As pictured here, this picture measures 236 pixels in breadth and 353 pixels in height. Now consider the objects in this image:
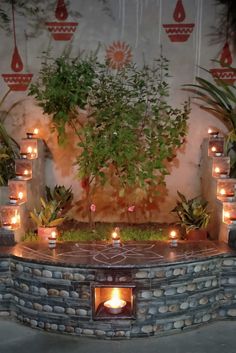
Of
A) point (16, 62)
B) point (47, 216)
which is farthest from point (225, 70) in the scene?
point (47, 216)

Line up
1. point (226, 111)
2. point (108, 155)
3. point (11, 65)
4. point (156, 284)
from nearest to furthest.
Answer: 1. point (156, 284)
2. point (108, 155)
3. point (226, 111)
4. point (11, 65)

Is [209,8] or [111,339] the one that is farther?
[209,8]

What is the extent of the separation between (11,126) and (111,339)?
3028 mm

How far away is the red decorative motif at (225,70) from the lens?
5426 millimetres

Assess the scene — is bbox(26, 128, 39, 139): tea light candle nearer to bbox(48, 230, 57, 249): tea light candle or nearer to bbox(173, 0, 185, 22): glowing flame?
bbox(48, 230, 57, 249): tea light candle

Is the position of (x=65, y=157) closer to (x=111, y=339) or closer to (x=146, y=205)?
(x=146, y=205)

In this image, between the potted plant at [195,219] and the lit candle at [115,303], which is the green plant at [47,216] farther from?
the potted plant at [195,219]

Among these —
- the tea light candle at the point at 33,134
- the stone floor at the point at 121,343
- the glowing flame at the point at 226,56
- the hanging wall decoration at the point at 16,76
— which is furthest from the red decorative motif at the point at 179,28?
the stone floor at the point at 121,343

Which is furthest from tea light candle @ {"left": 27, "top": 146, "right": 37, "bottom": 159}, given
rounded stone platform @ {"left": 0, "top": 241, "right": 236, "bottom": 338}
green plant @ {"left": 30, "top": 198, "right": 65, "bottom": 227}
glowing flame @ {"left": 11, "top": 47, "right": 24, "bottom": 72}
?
rounded stone platform @ {"left": 0, "top": 241, "right": 236, "bottom": 338}

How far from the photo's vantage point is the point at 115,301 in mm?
4156

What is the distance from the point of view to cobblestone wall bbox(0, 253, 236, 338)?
399 cm

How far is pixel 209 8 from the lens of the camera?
535 centimetres

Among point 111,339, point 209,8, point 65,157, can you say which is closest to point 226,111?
point 209,8

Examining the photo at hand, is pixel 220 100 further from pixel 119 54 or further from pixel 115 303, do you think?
pixel 115 303
